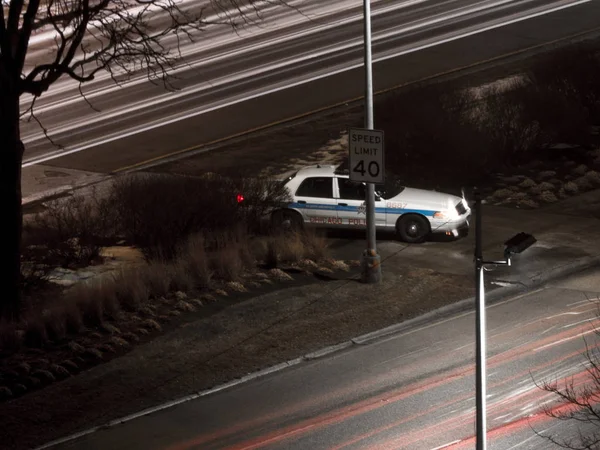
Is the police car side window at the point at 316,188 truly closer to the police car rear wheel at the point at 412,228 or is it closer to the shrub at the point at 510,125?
the police car rear wheel at the point at 412,228

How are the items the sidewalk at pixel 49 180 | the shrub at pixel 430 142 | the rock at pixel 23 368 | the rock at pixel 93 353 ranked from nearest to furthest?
the rock at pixel 23 368 → the rock at pixel 93 353 → the sidewalk at pixel 49 180 → the shrub at pixel 430 142

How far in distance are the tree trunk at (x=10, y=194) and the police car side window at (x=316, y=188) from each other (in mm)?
6444

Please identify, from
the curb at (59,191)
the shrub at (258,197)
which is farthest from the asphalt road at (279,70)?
the shrub at (258,197)

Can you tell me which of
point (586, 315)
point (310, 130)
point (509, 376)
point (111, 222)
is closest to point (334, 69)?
point (310, 130)

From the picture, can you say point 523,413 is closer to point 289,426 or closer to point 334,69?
point 289,426

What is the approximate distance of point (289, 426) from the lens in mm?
13289

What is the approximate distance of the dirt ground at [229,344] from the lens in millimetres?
13898

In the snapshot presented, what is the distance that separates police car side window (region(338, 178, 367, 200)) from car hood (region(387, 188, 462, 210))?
0.62 metres

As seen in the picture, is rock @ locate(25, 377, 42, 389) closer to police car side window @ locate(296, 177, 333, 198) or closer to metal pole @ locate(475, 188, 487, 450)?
metal pole @ locate(475, 188, 487, 450)

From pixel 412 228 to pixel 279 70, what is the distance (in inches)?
504

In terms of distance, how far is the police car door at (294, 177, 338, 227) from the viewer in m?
21.3

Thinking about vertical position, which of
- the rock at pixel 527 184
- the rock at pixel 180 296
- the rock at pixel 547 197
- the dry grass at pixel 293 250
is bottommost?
the rock at pixel 180 296

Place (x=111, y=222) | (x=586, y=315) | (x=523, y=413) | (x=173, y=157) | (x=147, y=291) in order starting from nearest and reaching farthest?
(x=523, y=413) → (x=586, y=315) → (x=147, y=291) → (x=111, y=222) → (x=173, y=157)

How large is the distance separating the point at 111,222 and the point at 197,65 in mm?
13208
